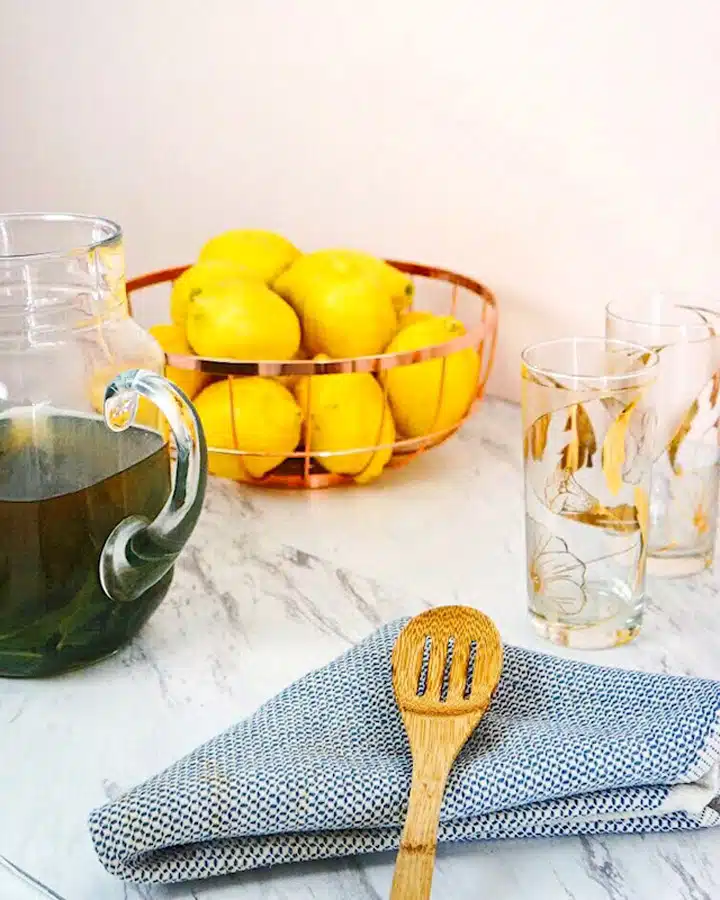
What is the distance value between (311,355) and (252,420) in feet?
0.29

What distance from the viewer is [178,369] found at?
3.09 feet

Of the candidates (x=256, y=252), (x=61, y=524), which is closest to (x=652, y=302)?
(x=256, y=252)

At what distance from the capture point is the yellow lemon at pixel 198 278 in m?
0.95

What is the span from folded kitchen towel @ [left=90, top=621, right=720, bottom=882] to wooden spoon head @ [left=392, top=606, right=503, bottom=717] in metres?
0.01

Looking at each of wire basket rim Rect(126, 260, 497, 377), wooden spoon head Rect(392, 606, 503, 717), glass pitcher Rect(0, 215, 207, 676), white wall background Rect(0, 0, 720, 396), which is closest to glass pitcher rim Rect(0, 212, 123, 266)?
glass pitcher Rect(0, 215, 207, 676)

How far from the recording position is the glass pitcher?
0.66 metres

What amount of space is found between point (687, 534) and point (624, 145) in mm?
344

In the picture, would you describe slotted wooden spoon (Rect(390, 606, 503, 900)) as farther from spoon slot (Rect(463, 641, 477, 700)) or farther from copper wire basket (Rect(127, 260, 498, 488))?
copper wire basket (Rect(127, 260, 498, 488))

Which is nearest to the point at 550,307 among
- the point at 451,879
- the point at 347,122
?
the point at 347,122

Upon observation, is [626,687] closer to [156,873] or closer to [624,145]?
[156,873]

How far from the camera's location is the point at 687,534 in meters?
0.81

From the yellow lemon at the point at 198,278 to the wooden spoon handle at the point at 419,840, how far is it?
1.65 feet

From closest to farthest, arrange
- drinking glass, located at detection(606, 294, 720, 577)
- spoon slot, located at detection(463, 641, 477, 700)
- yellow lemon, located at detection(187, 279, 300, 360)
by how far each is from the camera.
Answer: spoon slot, located at detection(463, 641, 477, 700) → drinking glass, located at detection(606, 294, 720, 577) → yellow lemon, located at detection(187, 279, 300, 360)

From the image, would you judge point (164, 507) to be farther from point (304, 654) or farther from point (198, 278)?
point (198, 278)
